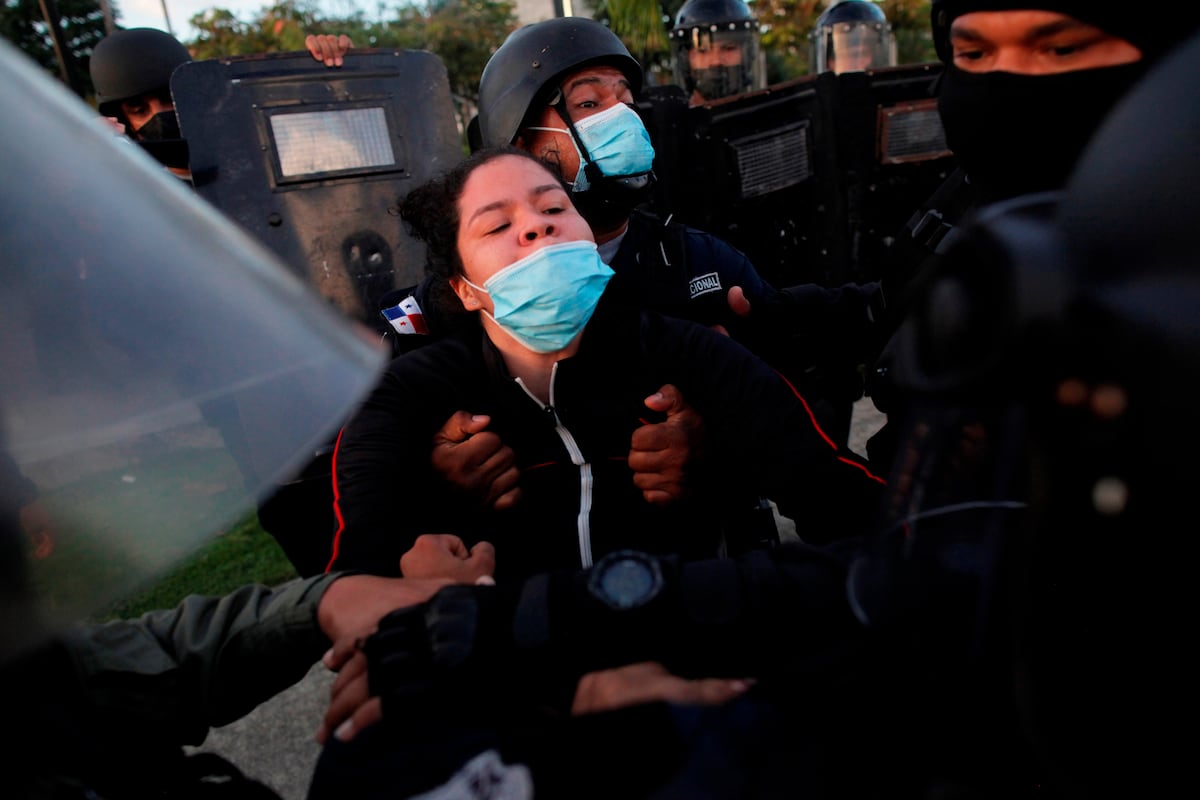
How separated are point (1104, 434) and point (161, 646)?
1.22 metres

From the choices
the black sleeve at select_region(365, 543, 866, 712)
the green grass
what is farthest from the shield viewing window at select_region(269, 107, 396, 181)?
the black sleeve at select_region(365, 543, 866, 712)

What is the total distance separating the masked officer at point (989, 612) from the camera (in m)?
0.56

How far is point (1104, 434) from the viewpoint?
1.95ft

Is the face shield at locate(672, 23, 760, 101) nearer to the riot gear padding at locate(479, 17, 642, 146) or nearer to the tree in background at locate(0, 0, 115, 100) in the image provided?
→ the riot gear padding at locate(479, 17, 642, 146)

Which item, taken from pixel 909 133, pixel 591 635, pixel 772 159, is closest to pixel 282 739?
pixel 591 635

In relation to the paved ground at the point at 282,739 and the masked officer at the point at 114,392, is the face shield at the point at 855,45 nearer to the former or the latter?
the paved ground at the point at 282,739

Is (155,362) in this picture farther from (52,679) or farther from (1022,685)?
(1022,685)

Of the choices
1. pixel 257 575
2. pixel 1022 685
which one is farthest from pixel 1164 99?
pixel 257 575

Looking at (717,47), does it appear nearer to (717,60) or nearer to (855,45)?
(717,60)

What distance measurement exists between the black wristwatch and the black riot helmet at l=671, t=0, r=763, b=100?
5274mm

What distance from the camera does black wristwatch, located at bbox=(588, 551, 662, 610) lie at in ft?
2.86

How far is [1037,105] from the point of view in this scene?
138 centimetres

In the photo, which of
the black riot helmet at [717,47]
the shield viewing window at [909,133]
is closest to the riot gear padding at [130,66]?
the black riot helmet at [717,47]

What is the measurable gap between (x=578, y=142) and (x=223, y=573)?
106 inches
